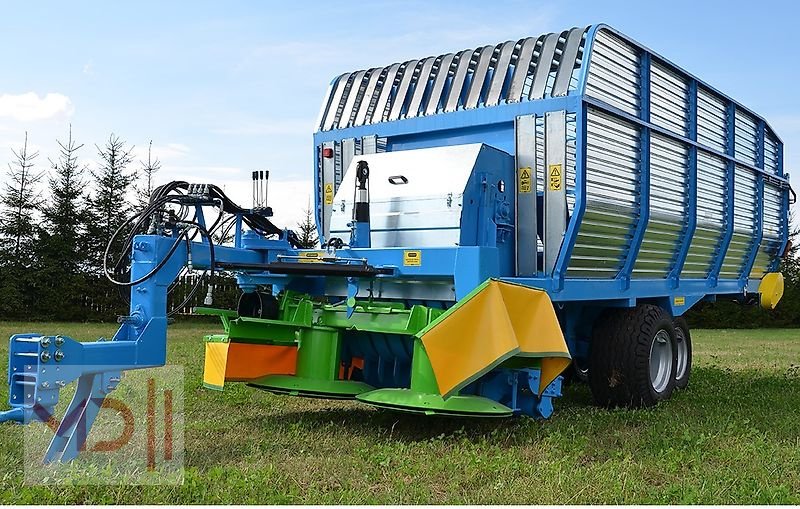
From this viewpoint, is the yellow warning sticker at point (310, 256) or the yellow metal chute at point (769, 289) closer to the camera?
the yellow warning sticker at point (310, 256)

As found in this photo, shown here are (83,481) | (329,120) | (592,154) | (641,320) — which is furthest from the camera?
(329,120)

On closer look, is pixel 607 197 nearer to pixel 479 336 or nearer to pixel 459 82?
pixel 459 82

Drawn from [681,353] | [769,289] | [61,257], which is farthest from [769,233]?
[61,257]

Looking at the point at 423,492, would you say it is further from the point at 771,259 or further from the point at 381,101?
the point at 771,259

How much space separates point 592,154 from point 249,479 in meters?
3.63

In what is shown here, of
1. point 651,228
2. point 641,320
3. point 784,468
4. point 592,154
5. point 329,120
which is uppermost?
point 329,120

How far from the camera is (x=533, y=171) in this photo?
6.41 m

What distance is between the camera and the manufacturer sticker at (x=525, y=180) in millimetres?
6441

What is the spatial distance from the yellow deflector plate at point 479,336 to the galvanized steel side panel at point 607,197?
1.23 metres

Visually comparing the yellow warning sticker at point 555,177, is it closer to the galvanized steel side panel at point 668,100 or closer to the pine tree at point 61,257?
the galvanized steel side panel at point 668,100

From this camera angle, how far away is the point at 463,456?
5094mm

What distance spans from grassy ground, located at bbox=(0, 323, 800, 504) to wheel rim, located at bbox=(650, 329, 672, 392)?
1.01 feet

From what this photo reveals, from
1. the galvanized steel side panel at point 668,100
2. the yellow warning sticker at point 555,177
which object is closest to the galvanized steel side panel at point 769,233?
the galvanized steel side panel at point 668,100

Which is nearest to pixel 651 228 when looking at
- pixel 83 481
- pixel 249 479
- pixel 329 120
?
pixel 329 120
